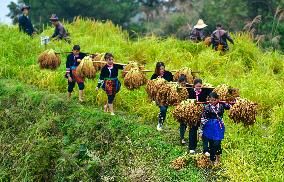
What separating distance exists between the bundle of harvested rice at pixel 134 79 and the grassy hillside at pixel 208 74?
1111 millimetres

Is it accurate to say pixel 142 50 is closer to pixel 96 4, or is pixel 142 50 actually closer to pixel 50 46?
pixel 50 46

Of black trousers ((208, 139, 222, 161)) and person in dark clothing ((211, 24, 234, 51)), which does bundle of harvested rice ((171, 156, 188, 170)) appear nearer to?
black trousers ((208, 139, 222, 161))

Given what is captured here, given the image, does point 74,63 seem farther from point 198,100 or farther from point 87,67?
point 198,100

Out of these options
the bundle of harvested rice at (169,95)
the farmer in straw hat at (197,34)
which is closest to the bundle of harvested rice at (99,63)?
the bundle of harvested rice at (169,95)

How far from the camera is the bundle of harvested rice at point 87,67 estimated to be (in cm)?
912

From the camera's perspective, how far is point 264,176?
658cm

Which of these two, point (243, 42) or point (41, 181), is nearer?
point (41, 181)

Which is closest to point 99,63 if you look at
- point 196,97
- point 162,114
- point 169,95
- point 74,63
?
point 74,63

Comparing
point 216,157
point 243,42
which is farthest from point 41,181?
point 243,42

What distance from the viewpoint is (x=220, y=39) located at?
12.9 meters

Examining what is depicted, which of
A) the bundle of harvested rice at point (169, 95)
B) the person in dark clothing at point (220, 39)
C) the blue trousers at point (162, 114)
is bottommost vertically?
the blue trousers at point (162, 114)

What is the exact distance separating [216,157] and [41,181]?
3.25m

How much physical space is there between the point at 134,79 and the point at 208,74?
3417 mm

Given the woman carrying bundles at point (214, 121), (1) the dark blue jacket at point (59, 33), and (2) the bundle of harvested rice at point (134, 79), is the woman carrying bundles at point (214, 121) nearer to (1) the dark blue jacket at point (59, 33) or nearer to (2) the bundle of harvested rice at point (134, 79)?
(2) the bundle of harvested rice at point (134, 79)
